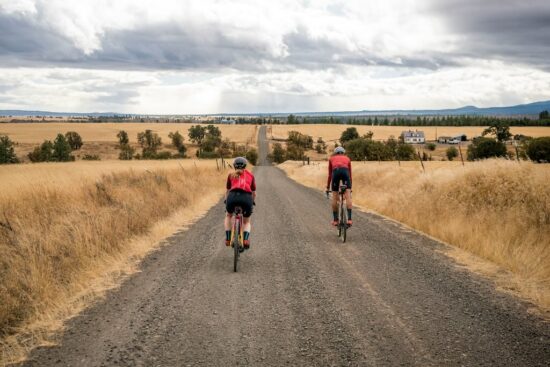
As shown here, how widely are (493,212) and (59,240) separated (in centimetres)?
1041

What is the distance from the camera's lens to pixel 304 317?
232 inches

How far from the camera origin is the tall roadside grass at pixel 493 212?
8.27 meters

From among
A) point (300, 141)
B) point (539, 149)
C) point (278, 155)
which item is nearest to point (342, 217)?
point (539, 149)

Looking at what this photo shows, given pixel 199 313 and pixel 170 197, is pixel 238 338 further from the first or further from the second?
pixel 170 197

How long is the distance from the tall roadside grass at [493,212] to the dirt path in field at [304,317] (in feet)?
3.05

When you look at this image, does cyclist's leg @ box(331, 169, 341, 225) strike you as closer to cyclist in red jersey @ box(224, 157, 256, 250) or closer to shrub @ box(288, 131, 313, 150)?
cyclist in red jersey @ box(224, 157, 256, 250)

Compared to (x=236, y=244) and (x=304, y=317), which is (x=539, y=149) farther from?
(x=304, y=317)

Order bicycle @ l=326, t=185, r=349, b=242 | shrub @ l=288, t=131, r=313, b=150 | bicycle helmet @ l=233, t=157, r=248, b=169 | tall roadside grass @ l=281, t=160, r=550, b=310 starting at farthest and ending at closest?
shrub @ l=288, t=131, r=313, b=150 < bicycle @ l=326, t=185, r=349, b=242 < bicycle helmet @ l=233, t=157, r=248, b=169 < tall roadside grass @ l=281, t=160, r=550, b=310

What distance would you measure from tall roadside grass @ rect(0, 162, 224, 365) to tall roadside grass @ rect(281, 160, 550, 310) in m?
6.83

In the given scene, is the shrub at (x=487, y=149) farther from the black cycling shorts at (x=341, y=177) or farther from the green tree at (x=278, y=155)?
the black cycling shorts at (x=341, y=177)

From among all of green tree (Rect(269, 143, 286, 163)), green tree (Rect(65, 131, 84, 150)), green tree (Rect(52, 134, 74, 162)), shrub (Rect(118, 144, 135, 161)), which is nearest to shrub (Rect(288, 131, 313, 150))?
green tree (Rect(269, 143, 286, 163))

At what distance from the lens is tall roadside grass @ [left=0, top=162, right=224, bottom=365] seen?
5.89 m

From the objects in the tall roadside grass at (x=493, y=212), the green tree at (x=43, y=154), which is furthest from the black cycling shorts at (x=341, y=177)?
the green tree at (x=43, y=154)

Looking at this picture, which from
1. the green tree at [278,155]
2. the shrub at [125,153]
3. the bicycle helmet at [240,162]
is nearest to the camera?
the bicycle helmet at [240,162]
